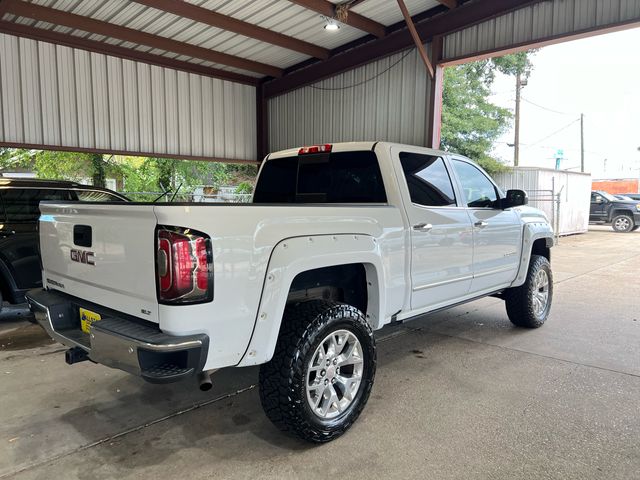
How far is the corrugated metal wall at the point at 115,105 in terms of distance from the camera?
9.18 meters

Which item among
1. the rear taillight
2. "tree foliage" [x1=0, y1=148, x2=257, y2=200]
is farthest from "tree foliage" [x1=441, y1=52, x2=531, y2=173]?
the rear taillight

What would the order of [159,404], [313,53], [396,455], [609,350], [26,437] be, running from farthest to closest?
[313,53] < [609,350] < [159,404] < [26,437] < [396,455]

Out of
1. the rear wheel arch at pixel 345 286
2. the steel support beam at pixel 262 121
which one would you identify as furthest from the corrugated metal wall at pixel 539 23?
the rear wheel arch at pixel 345 286

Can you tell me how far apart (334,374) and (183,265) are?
4.15 ft

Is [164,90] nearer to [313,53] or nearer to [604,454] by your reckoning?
[313,53]

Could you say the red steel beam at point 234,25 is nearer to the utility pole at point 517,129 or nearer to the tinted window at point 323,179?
the tinted window at point 323,179

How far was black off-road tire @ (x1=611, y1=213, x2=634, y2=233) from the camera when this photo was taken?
18.5 metres

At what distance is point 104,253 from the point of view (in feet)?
8.61

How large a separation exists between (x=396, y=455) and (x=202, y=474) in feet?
3.65

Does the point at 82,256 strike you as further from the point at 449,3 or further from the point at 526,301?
the point at 449,3

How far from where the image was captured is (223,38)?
10180 millimetres

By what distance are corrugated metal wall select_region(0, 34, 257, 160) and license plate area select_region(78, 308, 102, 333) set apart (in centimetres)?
806

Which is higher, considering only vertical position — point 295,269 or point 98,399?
point 295,269

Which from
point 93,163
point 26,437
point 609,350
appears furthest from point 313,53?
point 93,163
